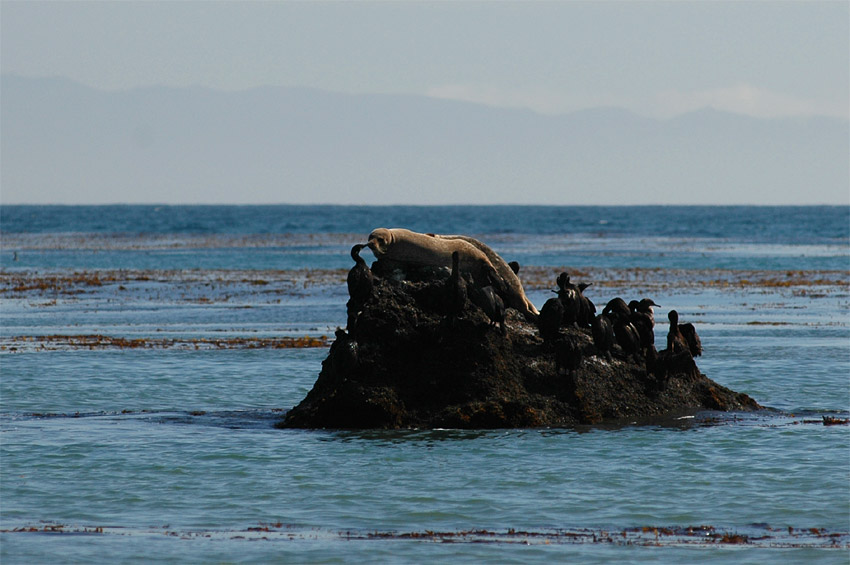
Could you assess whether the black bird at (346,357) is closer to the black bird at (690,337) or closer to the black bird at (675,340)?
the black bird at (675,340)

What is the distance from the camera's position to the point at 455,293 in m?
16.6

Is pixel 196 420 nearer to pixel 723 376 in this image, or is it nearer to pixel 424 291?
pixel 424 291

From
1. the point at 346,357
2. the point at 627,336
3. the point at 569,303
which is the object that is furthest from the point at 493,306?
the point at 627,336

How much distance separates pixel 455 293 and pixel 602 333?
2310 millimetres

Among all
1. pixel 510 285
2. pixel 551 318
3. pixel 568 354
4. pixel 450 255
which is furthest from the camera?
pixel 510 285

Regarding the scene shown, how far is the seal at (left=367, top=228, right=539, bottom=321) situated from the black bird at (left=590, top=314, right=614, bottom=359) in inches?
38.7

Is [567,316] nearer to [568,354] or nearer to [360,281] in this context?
[568,354]

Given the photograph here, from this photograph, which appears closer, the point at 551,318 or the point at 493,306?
the point at 493,306

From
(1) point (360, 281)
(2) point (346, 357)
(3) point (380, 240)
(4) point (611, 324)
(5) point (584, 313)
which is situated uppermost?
(3) point (380, 240)

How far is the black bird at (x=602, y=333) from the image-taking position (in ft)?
56.4

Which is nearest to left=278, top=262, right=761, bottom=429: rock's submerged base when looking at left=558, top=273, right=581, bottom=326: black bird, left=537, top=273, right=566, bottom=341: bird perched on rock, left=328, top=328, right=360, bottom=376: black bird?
left=328, top=328, right=360, bottom=376: black bird

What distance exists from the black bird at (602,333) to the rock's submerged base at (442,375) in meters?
0.15

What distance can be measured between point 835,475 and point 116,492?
8317mm

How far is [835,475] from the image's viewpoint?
13.9 metres
